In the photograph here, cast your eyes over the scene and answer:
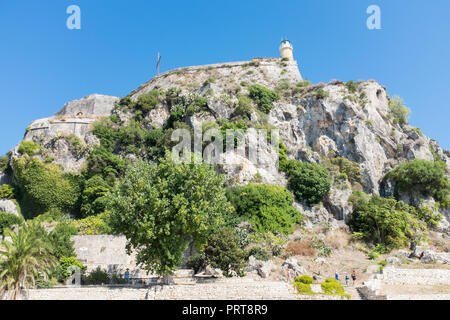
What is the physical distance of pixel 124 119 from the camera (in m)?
40.0

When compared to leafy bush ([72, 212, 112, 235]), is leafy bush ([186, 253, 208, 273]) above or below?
below

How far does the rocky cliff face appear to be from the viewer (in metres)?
33.3

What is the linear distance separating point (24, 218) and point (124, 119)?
1546 cm

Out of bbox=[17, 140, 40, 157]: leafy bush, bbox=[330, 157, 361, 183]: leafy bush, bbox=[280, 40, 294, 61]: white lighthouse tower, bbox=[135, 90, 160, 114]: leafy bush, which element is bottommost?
bbox=[330, 157, 361, 183]: leafy bush

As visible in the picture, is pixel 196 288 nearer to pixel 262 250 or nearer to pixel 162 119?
pixel 262 250

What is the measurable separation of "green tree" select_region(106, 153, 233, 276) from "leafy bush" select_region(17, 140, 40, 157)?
65.7 feet

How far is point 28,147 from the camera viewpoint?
110 ft

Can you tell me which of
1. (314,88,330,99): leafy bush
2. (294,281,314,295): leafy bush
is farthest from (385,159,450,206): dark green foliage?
(294,281,314,295): leafy bush

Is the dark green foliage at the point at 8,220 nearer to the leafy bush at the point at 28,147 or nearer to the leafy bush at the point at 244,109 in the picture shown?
the leafy bush at the point at 28,147

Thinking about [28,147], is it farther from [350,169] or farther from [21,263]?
[350,169]

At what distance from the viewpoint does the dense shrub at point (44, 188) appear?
3105cm

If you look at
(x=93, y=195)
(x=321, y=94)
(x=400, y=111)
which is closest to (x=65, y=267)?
(x=93, y=195)

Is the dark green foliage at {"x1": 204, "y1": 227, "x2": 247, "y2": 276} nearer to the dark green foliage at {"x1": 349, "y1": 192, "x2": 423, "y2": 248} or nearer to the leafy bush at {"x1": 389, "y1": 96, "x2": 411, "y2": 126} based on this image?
the dark green foliage at {"x1": 349, "y1": 192, "x2": 423, "y2": 248}
